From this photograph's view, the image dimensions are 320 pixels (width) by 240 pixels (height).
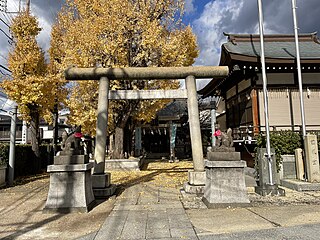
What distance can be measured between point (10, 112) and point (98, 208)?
7.18m

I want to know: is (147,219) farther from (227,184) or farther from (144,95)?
(144,95)

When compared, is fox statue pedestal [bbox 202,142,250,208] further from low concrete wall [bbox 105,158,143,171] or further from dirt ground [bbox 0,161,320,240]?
low concrete wall [bbox 105,158,143,171]

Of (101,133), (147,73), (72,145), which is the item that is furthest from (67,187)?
(147,73)

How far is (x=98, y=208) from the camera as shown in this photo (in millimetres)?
6227

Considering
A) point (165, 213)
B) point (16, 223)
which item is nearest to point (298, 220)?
point (165, 213)

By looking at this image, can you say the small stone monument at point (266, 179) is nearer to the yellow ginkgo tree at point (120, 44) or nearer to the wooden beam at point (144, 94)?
the wooden beam at point (144, 94)

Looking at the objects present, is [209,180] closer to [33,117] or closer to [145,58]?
[145,58]

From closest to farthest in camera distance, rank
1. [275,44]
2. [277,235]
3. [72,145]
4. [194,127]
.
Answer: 1. [277,235]
2. [72,145]
3. [194,127]
4. [275,44]

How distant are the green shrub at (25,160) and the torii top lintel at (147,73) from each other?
6.03 metres

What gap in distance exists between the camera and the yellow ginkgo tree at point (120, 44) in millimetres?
11922

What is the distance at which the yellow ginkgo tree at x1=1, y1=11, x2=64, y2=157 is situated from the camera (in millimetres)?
12312

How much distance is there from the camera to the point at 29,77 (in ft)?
40.9

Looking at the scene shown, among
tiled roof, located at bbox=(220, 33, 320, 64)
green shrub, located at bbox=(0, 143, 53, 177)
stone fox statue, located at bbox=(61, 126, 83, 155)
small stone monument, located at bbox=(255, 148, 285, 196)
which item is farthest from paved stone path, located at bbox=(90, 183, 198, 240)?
tiled roof, located at bbox=(220, 33, 320, 64)

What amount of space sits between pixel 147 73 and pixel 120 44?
4.99m
